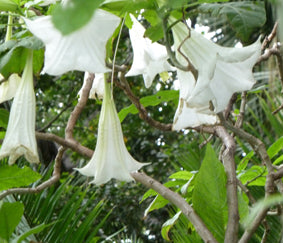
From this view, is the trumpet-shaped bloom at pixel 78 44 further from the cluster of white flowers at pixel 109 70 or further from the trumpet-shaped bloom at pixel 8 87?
the trumpet-shaped bloom at pixel 8 87

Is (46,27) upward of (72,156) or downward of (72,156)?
upward

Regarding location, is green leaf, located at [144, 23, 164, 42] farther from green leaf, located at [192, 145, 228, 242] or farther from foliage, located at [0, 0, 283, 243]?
green leaf, located at [192, 145, 228, 242]

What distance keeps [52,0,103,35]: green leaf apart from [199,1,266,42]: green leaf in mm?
370

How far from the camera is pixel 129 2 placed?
1.88 ft

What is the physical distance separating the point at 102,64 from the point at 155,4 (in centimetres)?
9

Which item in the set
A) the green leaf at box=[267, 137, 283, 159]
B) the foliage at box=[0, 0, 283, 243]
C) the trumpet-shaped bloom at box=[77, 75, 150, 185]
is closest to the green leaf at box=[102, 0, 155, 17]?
the foliage at box=[0, 0, 283, 243]

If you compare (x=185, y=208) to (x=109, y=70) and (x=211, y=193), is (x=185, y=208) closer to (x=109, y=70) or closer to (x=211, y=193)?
(x=211, y=193)

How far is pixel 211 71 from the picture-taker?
558mm

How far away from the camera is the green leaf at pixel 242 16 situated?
57cm

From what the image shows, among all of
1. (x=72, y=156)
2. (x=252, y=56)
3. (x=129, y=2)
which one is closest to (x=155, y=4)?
(x=129, y=2)

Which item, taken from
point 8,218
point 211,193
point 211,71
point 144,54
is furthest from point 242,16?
point 8,218

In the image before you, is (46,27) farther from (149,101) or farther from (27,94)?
(149,101)

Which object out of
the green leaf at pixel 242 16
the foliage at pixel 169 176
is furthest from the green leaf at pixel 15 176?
the green leaf at pixel 242 16

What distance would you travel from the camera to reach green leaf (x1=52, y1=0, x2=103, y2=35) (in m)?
0.20
